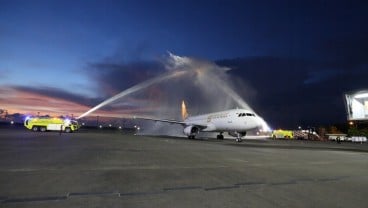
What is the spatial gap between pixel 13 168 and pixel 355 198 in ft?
36.4

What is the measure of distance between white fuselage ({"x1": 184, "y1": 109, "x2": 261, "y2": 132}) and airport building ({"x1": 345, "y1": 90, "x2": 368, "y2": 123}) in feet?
51.5

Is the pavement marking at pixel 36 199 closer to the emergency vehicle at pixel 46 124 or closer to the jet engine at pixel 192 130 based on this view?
the jet engine at pixel 192 130

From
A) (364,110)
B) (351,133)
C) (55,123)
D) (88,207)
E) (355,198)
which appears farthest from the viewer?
(351,133)

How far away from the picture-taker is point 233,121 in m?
42.4

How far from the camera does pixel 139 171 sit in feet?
37.1

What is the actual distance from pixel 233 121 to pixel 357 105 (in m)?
19.0

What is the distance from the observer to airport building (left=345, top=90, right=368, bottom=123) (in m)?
44.1

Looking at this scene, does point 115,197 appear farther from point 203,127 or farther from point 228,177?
point 203,127

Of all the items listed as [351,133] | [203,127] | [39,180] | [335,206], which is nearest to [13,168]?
[39,180]

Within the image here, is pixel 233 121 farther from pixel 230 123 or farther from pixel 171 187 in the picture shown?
pixel 171 187

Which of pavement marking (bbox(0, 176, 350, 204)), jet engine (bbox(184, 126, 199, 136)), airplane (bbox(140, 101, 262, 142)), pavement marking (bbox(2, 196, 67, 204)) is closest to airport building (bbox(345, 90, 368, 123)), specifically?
airplane (bbox(140, 101, 262, 142))

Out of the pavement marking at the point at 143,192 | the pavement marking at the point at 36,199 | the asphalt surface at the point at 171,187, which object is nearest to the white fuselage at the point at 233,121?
the asphalt surface at the point at 171,187

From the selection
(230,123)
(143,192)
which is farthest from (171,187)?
(230,123)

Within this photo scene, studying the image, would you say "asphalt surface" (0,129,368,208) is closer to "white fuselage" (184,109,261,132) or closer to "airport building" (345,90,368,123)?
"white fuselage" (184,109,261,132)
